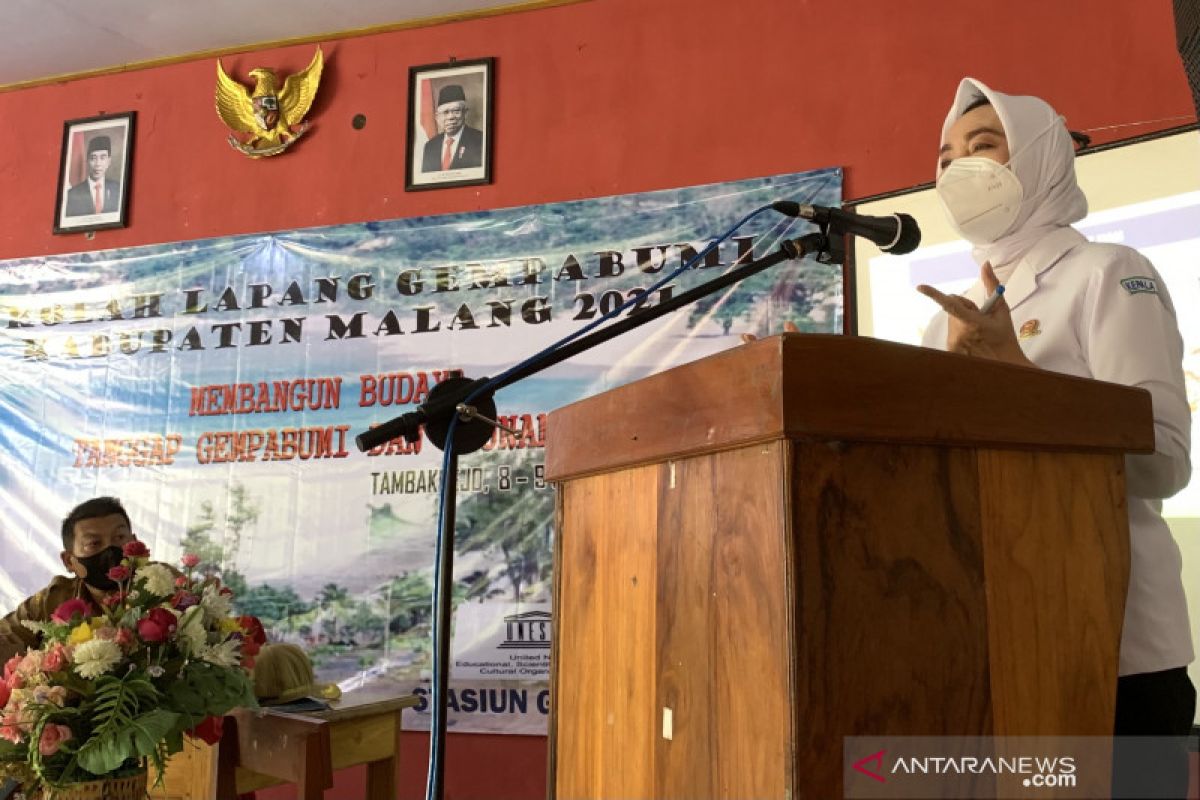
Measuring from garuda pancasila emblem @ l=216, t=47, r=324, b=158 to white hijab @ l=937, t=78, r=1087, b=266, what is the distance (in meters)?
2.88

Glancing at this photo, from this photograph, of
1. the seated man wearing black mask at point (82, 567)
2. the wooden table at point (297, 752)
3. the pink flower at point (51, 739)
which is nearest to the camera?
the pink flower at point (51, 739)

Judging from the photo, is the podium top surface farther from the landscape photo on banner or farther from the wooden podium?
the landscape photo on banner

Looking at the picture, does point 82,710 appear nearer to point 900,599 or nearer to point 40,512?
point 900,599

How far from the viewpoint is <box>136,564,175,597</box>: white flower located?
68.9 inches

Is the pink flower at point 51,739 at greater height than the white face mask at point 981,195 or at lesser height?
lesser

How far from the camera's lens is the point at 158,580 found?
1752 millimetres

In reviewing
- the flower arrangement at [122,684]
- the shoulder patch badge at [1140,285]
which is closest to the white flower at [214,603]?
the flower arrangement at [122,684]

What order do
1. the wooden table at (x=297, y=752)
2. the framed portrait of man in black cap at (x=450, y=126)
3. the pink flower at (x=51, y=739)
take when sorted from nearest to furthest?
the pink flower at (x=51, y=739) < the wooden table at (x=297, y=752) < the framed portrait of man in black cap at (x=450, y=126)

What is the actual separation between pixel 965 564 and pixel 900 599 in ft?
0.18

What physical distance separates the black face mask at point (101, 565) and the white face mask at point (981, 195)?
7.47 feet

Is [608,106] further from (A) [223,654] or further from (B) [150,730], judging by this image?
(B) [150,730]

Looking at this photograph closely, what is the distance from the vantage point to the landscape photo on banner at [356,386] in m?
3.02

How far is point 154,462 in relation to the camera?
140 inches

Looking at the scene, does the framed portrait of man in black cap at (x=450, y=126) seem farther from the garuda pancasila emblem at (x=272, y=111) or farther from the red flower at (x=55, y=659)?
the red flower at (x=55, y=659)
